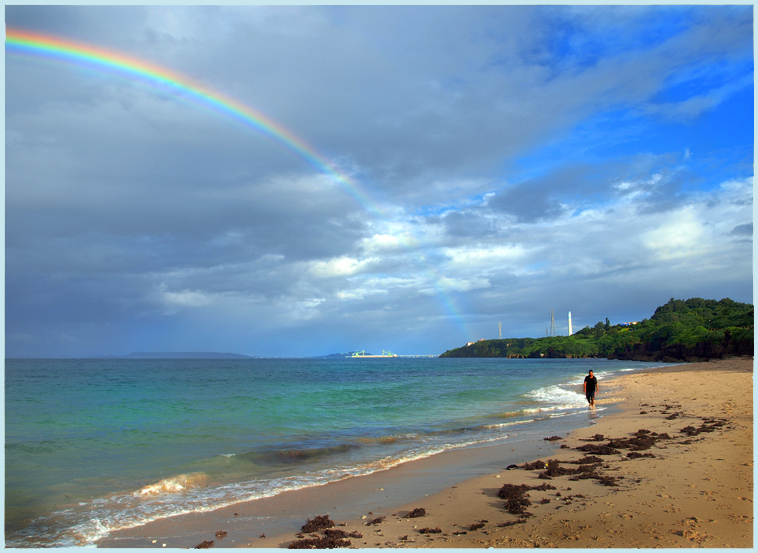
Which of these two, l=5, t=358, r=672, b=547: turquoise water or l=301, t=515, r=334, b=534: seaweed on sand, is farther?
l=5, t=358, r=672, b=547: turquoise water

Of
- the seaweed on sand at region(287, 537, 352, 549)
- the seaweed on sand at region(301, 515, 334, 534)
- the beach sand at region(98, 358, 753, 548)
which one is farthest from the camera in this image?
the seaweed on sand at region(301, 515, 334, 534)

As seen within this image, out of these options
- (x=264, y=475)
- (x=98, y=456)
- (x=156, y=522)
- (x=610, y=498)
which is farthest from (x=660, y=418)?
(x=98, y=456)

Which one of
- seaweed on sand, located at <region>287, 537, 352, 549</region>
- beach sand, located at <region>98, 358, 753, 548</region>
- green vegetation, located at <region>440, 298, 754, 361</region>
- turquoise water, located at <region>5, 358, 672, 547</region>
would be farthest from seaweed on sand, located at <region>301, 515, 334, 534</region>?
green vegetation, located at <region>440, 298, 754, 361</region>

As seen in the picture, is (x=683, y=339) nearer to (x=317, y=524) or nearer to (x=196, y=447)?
(x=196, y=447)

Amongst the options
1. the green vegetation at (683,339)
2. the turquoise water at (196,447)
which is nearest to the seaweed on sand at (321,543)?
the turquoise water at (196,447)

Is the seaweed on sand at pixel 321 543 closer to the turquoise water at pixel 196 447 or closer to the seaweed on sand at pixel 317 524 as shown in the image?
the seaweed on sand at pixel 317 524

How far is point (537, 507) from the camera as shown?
23.6 ft

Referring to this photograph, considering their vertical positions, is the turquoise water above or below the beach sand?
below

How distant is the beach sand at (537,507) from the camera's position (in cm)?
593

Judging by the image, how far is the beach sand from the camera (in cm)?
593

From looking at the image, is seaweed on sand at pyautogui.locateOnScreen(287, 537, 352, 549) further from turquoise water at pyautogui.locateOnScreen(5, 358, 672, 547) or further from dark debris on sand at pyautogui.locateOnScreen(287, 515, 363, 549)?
turquoise water at pyautogui.locateOnScreen(5, 358, 672, 547)

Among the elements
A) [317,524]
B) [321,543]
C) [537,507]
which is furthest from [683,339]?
[321,543]

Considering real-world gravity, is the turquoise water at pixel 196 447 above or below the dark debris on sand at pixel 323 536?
below

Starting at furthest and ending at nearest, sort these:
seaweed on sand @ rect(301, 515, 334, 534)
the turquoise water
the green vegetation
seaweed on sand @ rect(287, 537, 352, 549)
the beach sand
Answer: the green vegetation → the turquoise water → seaweed on sand @ rect(301, 515, 334, 534) → seaweed on sand @ rect(287, 537, 352, 549) → the beach sand
